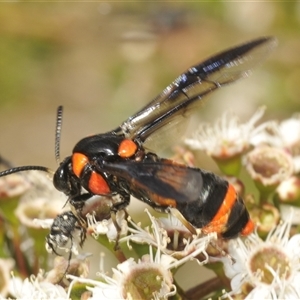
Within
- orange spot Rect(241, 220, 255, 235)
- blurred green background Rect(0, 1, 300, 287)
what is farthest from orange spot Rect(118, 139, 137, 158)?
blurred green background Rect(0, 1, 300, 287)

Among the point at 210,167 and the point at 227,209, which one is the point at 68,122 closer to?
the point at 210,167

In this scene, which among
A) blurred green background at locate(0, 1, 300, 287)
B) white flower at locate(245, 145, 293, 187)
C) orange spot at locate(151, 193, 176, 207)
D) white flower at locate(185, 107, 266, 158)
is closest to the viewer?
orange spot at locate(151, 193, 176, 207)

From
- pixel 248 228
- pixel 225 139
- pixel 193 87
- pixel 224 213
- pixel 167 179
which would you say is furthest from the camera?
pixel 225 139

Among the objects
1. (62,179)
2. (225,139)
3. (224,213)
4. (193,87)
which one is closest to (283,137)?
(225,139)

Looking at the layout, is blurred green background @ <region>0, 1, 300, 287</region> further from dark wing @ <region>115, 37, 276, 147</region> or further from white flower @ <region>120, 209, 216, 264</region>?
white flower @ <region>120, 209, 216, 264</region>

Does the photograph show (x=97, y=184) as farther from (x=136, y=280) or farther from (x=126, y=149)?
(x=136, y=280)

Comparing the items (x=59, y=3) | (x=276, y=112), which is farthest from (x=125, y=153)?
(x=59, y=3)

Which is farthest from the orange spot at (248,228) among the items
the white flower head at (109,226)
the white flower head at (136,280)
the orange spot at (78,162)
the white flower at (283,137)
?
the white flower at (283,137)
